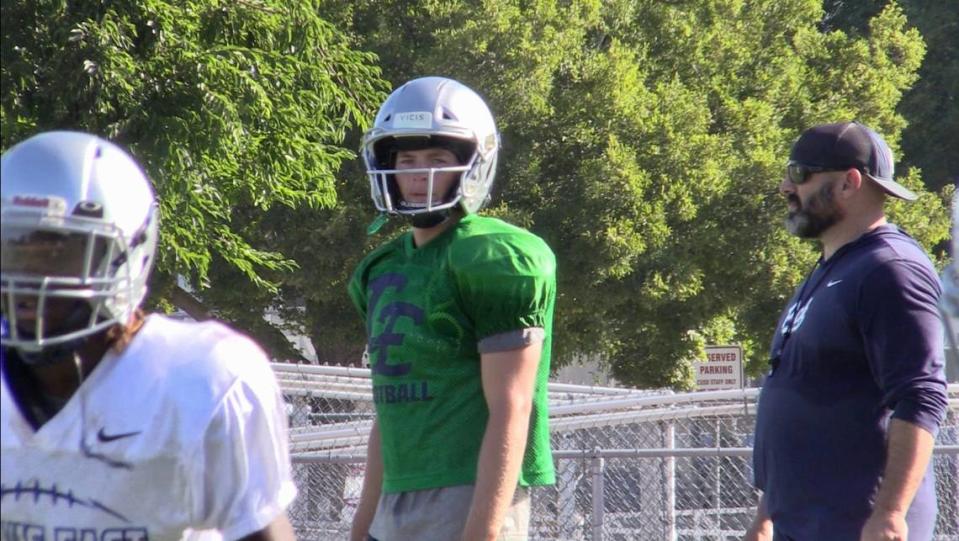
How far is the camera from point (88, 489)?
209 cm

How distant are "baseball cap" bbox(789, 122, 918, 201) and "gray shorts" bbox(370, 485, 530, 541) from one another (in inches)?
47.4

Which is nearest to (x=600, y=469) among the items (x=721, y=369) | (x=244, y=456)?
(x=244, y=456)

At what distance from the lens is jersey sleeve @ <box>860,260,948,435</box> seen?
331 centimetres

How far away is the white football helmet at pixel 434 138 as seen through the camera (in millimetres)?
3354

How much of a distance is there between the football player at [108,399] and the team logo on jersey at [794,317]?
6.12 feet

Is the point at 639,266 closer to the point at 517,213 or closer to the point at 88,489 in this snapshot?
the point at 517,213

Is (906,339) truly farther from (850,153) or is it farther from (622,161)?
(622,161)

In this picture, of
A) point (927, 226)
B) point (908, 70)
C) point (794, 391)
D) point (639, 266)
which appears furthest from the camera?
point (908, 70)

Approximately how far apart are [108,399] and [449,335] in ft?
4.01

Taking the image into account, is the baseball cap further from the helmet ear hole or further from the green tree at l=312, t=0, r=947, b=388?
the green tree at l=312, t=0, r=947, b=388

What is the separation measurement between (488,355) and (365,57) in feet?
31.6

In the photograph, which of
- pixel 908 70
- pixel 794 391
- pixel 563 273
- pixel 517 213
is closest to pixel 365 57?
pixel 517 213

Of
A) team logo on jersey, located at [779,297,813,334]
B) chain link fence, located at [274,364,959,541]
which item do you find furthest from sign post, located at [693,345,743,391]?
team logo on jersey, located at [779,297,813,334]

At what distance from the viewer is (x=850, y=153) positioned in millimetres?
3697
